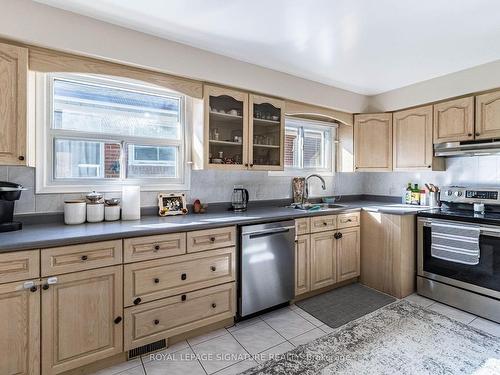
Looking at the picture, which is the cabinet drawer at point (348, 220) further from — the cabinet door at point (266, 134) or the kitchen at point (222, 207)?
the cabinet door at point (266, 134)

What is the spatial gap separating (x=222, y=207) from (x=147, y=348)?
4.50 ft

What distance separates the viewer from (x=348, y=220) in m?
3.06

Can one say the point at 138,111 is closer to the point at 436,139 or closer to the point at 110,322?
the point at 110,322

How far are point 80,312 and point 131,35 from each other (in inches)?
76.8

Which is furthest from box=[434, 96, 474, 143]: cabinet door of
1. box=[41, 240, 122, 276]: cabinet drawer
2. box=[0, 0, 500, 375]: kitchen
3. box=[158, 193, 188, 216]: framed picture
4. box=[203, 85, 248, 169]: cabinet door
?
box=[41, 240, 122, 276]: cabinet drawer

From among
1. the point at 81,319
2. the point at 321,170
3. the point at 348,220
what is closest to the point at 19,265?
the point at 81,319

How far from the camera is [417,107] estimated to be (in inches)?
127

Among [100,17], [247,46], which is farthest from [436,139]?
[100,17]

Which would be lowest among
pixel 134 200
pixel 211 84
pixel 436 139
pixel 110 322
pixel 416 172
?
pixel 110 322

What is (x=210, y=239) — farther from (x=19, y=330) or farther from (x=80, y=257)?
(x=19, y=330)

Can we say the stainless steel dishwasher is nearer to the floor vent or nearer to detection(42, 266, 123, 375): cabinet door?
the floor vent

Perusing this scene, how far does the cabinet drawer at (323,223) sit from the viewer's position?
2768 millimetres

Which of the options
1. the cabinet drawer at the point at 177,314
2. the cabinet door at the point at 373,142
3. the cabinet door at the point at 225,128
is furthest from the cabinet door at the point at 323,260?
the cabinet door at the point at 373,142

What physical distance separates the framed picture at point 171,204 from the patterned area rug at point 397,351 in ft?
4.58
